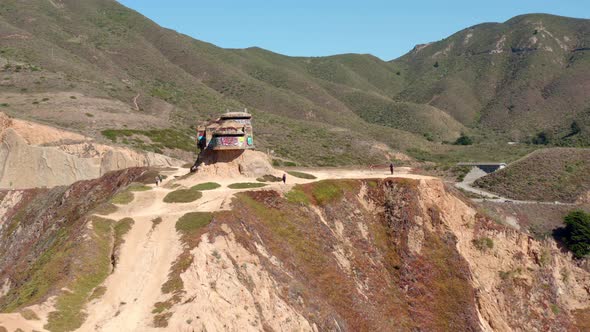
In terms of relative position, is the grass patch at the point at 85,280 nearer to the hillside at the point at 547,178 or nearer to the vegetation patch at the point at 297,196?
the vegetation patch at the point at 297,196

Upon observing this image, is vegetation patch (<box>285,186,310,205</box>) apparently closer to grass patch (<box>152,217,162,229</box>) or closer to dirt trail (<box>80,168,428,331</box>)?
dirt trail (<box>80,168,428,331</box>)

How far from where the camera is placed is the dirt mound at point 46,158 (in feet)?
164

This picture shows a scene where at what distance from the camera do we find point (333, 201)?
128 feet

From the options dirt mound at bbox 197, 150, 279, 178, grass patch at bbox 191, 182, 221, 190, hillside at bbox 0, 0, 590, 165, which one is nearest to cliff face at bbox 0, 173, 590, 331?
grass patch at bbox 191, 182, 221, 190

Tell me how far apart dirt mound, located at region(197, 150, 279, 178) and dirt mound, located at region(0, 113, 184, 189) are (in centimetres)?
1587

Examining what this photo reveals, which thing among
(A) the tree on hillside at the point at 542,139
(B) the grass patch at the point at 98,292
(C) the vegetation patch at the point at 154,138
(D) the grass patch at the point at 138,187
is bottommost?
(A) the tree on hillside at the point at 542,139

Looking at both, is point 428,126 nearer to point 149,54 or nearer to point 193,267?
point 149,54

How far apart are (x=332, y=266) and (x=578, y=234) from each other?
42.4 meters

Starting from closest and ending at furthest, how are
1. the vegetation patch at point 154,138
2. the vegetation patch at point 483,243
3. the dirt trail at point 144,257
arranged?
the dirt trail at point 144,257
the vegetation patch at point 483,243
the vegetation patch at point 154,138

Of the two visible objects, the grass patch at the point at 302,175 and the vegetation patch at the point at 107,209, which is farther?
the grass patch at the point at 302,175

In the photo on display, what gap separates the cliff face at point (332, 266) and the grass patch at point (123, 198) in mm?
1093

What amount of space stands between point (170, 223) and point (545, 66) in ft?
657

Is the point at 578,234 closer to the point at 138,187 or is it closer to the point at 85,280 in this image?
the point at 138,187

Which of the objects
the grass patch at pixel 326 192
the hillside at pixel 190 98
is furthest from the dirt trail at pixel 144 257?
the hillside at pixel 190 98
